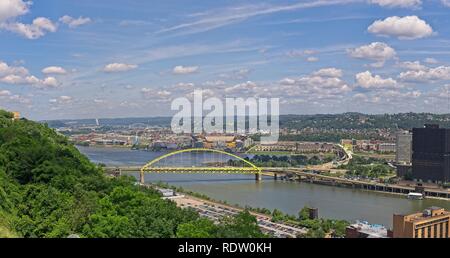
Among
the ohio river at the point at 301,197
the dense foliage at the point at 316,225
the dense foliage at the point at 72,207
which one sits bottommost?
the ohio river at the point at 301,197

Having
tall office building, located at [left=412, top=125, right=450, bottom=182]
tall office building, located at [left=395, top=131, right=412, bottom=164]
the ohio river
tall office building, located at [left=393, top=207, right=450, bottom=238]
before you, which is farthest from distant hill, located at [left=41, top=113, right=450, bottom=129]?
tall office building, located at [left=393, top=207, right=450, bottom=238]

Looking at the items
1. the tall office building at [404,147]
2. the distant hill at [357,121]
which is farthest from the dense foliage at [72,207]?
the distant hill at [357,121]

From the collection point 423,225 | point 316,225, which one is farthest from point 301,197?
point 423,225

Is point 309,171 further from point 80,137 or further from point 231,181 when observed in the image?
point 80,137

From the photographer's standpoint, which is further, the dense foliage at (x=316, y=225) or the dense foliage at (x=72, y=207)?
the dense foliage at (x=316, y=225)

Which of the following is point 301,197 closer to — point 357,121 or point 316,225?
point 316,225

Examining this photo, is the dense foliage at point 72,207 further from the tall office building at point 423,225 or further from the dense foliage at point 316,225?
A: the tall office building at point 423,225
